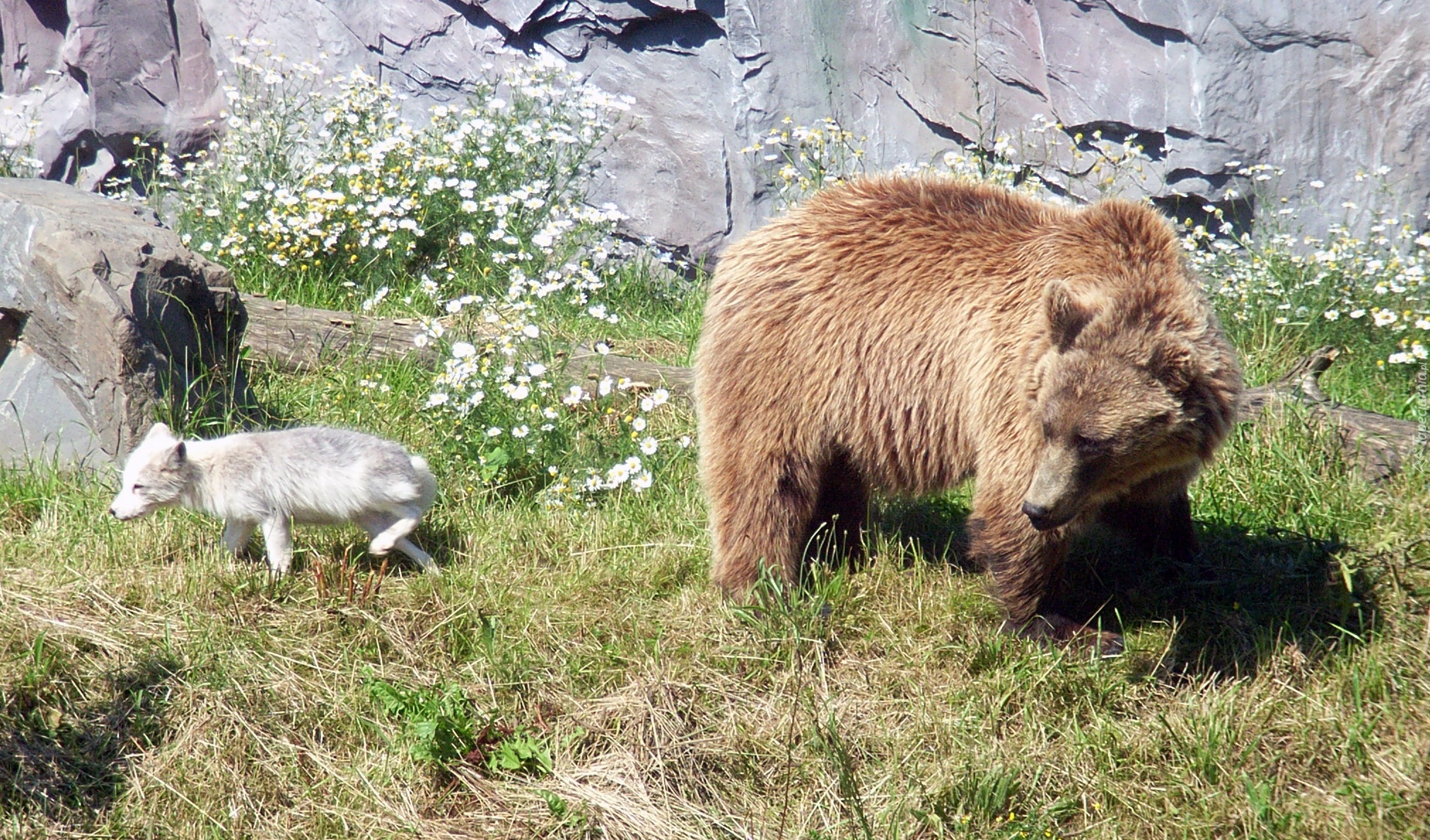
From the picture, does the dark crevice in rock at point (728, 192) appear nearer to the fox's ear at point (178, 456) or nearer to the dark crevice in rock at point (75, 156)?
the fox's ear at point (178, 456)

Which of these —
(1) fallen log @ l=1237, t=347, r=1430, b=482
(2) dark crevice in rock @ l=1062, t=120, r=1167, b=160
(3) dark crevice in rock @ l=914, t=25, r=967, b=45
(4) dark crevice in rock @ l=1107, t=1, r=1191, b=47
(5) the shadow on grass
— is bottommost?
(5) the shadow on grass

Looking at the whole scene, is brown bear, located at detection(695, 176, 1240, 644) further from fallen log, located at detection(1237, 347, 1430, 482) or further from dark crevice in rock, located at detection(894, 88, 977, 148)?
dark crevice in rock, located at detection(894, 88, 977, 148)

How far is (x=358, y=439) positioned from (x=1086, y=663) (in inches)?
110

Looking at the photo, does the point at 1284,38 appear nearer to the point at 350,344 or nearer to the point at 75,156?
the point at 350,344

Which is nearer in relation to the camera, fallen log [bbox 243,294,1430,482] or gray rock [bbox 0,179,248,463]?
gray rock [bbox 0,179,248,463]

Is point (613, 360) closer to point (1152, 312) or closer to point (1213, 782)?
point (1152, 312)

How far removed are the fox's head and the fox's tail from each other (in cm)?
82

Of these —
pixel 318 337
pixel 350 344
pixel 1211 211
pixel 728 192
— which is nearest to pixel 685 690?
pixel 350 344

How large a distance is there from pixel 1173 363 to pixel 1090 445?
1.16 ft

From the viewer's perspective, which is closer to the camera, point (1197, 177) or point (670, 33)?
point (1197, 177)

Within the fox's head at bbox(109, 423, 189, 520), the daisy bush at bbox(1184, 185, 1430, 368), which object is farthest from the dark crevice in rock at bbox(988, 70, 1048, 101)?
the fox's head at bbox(109, 423, 189, 520)

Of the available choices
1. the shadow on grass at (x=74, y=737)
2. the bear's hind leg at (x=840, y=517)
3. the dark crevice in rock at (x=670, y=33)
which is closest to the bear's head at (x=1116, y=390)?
the bear's hind leg at (x=840, y=517)

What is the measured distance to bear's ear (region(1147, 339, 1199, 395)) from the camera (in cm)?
356

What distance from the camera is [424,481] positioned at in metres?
4.56
